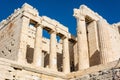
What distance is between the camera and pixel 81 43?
786 inches

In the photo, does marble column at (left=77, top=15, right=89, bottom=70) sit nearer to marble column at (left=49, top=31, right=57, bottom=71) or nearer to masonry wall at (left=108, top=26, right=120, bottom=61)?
marble column at (left=49, top=31, right=57, bottom=71)

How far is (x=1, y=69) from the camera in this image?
401 inches

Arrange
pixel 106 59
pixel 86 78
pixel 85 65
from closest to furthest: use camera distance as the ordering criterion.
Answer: pixel 86 78, pixel 106 59, pixel 85 65

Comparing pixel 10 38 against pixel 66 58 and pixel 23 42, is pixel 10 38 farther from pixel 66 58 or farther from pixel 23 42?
pixel 66 58

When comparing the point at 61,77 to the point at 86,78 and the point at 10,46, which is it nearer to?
the point at 86,78

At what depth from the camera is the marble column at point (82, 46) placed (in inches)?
740

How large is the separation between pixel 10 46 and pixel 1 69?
9527 millimetres

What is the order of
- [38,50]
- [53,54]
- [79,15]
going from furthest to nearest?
[79,15], [53,54], [38,50]

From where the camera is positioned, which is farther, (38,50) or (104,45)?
(38,50)

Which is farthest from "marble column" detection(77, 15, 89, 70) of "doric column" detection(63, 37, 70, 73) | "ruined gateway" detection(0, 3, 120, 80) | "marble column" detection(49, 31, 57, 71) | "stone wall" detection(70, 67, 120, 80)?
"stone wall" detection(70, 67, 120, 80)

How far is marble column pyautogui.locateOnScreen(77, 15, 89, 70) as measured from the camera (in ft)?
61.6

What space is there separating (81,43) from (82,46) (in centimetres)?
35

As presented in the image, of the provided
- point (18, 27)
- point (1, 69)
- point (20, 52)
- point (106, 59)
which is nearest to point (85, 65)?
point (106, 59)

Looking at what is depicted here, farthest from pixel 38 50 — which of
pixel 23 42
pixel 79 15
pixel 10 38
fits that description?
pixel 79 15
